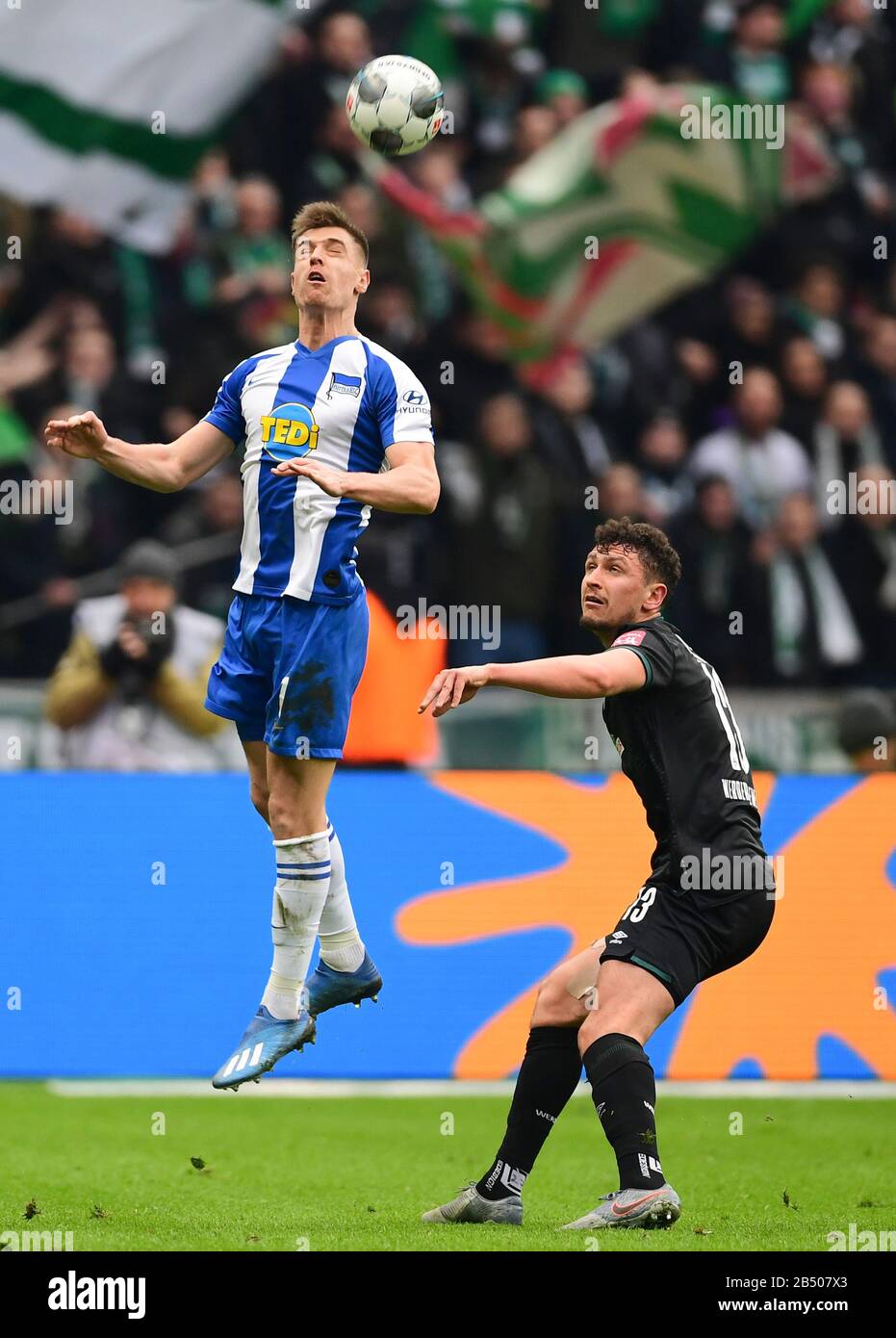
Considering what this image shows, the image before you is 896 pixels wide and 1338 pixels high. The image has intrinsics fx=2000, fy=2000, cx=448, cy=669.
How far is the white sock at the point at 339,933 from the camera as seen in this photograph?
6.70 m

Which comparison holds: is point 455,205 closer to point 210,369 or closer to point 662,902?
point 210,369

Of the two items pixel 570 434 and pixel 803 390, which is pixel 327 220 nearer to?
pixel 570 434

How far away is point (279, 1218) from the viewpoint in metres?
6.21

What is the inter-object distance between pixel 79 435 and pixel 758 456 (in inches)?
257

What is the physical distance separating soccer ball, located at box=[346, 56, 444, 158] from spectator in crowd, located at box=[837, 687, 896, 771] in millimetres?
4242

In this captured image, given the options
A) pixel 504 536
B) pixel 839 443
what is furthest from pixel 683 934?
pixel 839 443

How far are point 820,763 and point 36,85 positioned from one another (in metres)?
6.61

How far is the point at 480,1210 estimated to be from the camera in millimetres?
6094

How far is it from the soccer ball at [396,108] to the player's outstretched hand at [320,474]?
138 centimetres

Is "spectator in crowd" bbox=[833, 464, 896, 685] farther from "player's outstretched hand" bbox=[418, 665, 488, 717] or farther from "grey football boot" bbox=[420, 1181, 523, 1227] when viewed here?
"player's outstretched hand" bbox=[418, 665, 488, 717]

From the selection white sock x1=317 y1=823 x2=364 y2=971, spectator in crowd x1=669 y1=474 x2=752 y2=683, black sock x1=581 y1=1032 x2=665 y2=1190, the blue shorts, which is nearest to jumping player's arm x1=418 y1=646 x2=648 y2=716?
the blue shorts

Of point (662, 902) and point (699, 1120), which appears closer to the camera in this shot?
point (662, 902)

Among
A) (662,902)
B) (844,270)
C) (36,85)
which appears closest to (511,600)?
(844,270)
